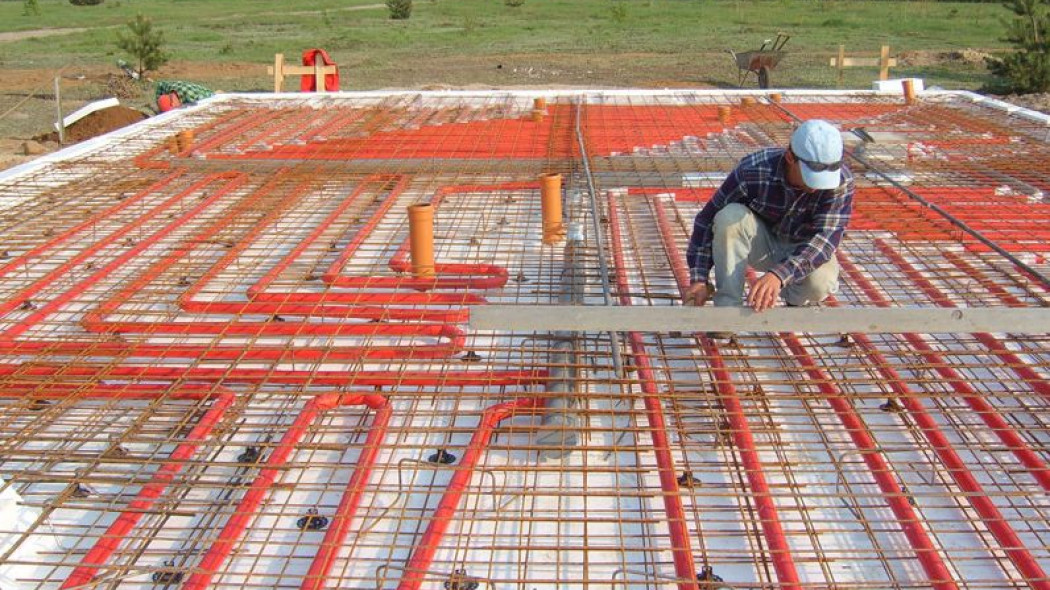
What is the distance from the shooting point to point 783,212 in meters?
3.13

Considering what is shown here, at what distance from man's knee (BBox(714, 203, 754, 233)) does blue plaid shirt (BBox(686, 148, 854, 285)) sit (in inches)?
2.7

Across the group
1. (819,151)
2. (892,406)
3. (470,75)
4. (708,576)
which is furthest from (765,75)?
(708,576)

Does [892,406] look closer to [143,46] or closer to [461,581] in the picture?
[461,581]

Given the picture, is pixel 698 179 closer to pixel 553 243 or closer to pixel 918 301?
pixel 553 243

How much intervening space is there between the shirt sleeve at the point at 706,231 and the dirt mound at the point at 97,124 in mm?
9307

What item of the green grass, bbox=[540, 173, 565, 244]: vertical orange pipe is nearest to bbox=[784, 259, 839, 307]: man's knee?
bbox=[540, 173, 565, 244]: vertical orange pipe

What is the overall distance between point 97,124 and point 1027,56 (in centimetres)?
1383

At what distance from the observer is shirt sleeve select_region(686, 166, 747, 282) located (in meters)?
3.12

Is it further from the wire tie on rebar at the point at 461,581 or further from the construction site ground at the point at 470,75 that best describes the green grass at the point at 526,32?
the wire tie on rebar at the point at 461,581

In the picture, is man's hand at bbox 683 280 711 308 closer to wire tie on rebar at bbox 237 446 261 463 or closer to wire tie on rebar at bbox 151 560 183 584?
wire tie on rebar at bbox 237 446 261 463

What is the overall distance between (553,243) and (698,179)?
134 cm

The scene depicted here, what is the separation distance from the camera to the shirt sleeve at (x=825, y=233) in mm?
2928

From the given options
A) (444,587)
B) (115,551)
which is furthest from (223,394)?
(444,587)

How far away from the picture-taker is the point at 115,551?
2141 mm
